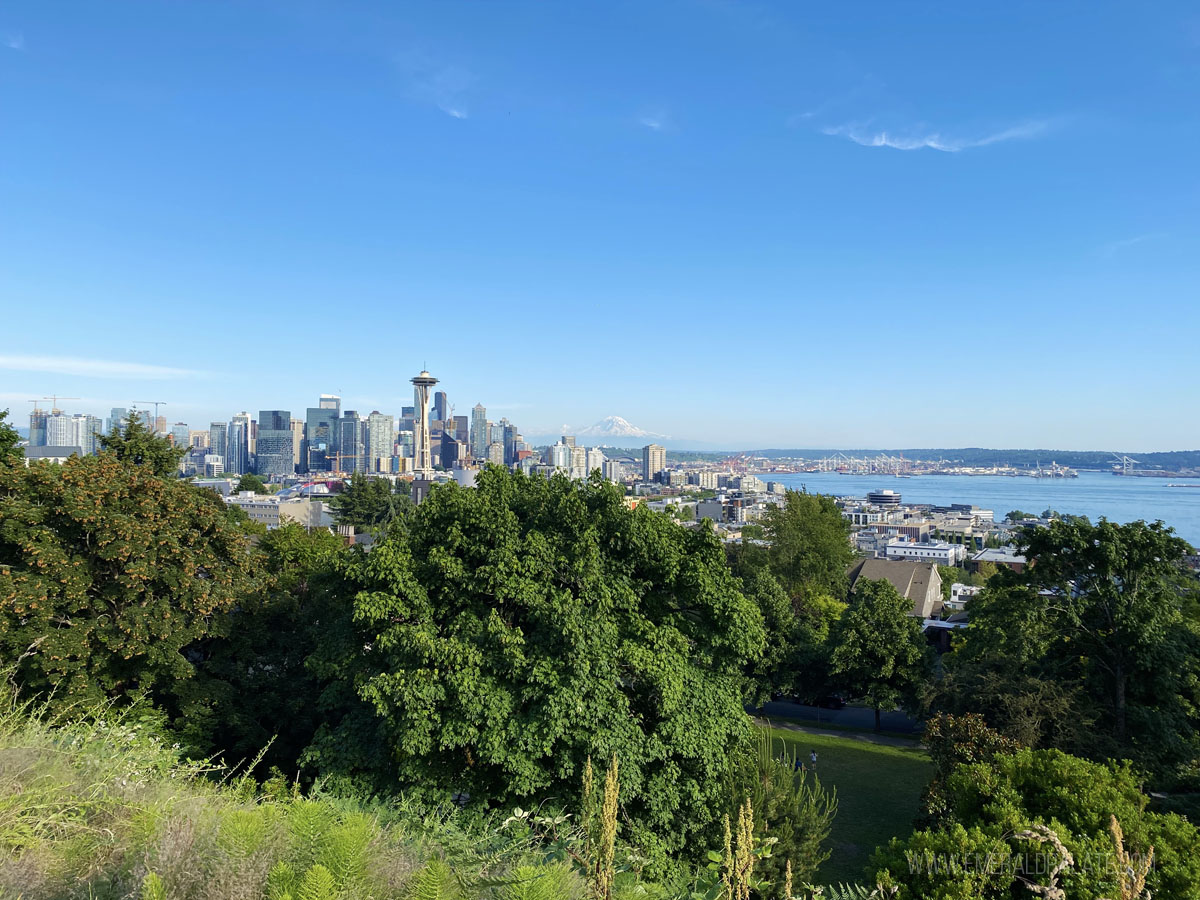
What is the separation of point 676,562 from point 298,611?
23.9ft

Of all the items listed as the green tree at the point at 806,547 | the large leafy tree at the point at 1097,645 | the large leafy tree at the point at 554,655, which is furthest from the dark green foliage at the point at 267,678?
the green tree at the point at 806,547

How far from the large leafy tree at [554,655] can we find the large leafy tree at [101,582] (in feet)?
9.60

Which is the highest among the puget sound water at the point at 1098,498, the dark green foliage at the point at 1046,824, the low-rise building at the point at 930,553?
the dark green foliage at the point at 1046,824

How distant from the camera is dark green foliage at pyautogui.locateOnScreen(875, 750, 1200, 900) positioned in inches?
209

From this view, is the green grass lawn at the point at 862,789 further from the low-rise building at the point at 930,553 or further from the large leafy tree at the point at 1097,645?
the low-rise building at the point at 930,553

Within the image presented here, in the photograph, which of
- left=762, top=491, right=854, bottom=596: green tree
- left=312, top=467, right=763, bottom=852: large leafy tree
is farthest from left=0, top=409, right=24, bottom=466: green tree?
left=762, top=491, right=854, bottom=596: green tree

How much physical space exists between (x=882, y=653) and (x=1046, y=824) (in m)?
13.7

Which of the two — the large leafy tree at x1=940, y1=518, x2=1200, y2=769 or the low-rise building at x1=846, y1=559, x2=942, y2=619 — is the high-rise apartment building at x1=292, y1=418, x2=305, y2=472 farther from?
the large leafy tree at x1=940, y1=518, x2=1200, y2=769

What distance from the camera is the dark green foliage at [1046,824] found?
5312mm

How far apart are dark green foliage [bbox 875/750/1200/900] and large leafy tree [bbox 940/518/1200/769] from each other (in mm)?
4366

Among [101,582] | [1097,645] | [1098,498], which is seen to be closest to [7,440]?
[101,582]

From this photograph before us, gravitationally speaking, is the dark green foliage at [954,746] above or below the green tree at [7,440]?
below

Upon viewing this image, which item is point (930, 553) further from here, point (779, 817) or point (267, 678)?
point (267, 678)

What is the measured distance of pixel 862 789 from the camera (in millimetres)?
14711
